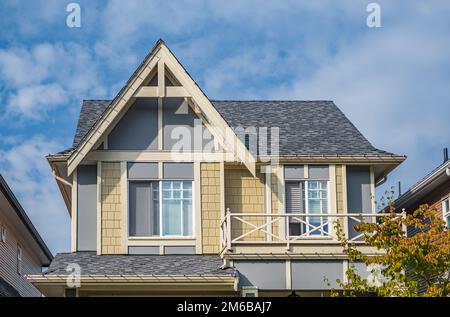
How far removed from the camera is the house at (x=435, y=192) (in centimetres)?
2423

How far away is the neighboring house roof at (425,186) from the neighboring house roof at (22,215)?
1227 cm

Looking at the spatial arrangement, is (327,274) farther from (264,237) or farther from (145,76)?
(145,76)

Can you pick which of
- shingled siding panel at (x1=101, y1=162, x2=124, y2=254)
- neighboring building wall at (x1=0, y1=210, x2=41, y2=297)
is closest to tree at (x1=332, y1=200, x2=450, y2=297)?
shingled siding panel at (x1=101, y1=162, x2=124, y2=254)

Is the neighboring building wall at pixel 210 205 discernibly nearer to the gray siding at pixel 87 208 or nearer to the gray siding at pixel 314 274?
the gray siding at pixel 314 274

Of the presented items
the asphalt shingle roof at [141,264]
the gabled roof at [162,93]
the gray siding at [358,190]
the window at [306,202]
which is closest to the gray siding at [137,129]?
the gabled roof at [162,93]

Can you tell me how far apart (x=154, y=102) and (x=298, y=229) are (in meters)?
5.19

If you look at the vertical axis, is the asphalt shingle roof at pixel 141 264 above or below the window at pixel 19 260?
below

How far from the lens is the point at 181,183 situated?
2295cm

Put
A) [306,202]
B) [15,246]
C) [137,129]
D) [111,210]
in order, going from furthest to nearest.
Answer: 1. [15,246]
2. [306,202]
3. [137,129]
4. [111,210]

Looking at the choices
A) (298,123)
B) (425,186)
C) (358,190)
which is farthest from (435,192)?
(298,123)

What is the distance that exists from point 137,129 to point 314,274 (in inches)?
242

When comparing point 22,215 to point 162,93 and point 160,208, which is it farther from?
point 162,93

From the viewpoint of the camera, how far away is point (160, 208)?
22.6 meters
